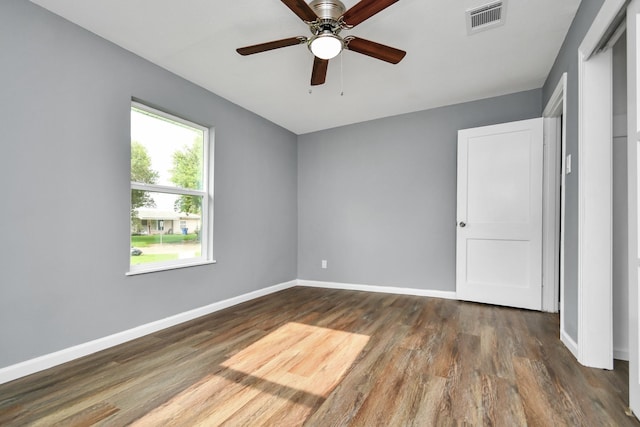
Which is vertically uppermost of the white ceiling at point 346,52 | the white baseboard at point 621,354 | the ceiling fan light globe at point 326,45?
the white ceiling at point 346,52

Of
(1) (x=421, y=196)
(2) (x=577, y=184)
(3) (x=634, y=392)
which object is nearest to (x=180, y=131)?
(1) (x=421, y=196)

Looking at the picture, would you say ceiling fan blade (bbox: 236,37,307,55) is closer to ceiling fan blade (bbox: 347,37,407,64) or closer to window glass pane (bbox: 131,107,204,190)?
ceiling fan blade (bbox: 347,37,407,64)

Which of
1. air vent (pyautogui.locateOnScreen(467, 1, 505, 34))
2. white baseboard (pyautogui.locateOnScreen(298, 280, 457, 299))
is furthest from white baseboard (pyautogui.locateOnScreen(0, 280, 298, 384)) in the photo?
air vent (pyautogui.locateOnScreen(467, 1, 505, 34))

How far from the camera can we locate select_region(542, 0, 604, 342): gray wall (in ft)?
6.95

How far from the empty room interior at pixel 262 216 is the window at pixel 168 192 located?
2cm

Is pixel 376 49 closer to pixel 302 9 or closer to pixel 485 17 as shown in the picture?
pixel 302 9

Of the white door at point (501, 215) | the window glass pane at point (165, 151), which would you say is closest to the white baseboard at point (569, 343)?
the white door at point (501, 215)

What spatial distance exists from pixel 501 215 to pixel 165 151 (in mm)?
3690

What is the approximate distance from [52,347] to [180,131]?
2135 mm

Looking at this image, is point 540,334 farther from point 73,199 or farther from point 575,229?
point 73,199

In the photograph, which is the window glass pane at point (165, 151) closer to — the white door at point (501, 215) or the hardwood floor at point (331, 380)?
the hardwood floor at point (331, 380)

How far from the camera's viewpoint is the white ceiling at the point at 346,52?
2.12 metres

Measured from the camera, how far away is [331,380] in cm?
183

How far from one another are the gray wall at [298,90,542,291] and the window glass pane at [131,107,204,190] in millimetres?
1934
